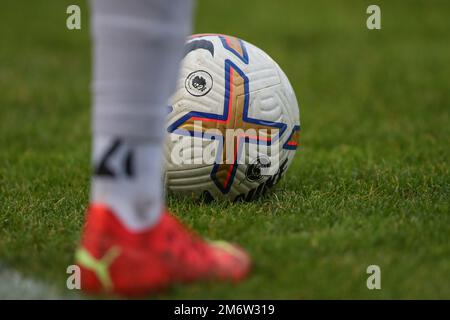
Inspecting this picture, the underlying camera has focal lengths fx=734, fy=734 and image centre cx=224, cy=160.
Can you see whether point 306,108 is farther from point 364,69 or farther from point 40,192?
point 40,192

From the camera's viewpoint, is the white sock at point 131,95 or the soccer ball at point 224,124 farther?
the soccer ball at point 224,124

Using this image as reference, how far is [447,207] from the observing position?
2975 millimetres

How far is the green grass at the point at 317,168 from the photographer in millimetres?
2340

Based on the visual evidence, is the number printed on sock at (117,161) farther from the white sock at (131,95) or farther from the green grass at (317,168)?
the green grass at (317,168)

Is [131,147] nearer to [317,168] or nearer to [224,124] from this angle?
[224,124]

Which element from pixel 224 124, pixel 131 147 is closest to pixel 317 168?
pixel 224 124

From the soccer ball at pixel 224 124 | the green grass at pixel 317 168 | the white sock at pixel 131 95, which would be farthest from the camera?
the soccer ball at pixel 224 124

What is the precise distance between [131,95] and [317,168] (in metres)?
2.10

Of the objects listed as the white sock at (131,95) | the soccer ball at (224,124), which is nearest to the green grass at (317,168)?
the soccer ball at (224,124)

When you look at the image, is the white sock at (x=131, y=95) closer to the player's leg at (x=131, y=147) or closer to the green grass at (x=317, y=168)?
the player's leg at (x=131, y=147)

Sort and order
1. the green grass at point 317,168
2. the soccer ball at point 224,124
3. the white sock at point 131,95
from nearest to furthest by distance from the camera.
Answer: the white sock at point 131,95, the green grass at point 317,168, the soccer ball at point 224,124

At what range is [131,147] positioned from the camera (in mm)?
2104

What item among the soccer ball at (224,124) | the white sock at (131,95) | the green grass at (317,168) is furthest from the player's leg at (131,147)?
the soccer ball at (224,124)

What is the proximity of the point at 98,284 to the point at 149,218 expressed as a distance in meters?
0.24
